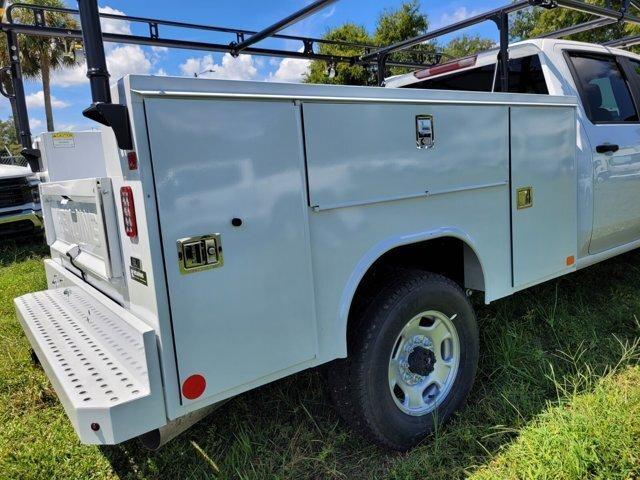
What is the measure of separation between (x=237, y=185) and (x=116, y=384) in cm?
88

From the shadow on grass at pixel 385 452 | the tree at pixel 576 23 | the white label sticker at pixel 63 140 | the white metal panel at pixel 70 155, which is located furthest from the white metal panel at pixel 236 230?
the tree at pixel 576 23

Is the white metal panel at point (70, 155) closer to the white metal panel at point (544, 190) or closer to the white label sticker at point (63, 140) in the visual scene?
the white label sticker at point (63, 140)

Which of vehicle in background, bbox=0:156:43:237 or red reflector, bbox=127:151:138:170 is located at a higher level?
red reflector, bbox=127:151:138:170

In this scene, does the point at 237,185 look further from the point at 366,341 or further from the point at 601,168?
the point at 601,168

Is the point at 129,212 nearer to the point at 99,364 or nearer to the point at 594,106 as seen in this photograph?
the point at 99,364

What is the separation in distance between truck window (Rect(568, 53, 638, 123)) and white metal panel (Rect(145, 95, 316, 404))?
274 centimetres

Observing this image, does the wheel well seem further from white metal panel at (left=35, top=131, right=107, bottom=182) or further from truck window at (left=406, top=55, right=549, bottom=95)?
white metal panel at (left=35, top=131, right=107, bottom=182)

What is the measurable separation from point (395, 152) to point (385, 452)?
1492 mm

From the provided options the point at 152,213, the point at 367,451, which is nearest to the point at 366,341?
the point at 367,451

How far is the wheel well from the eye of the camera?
265 centimetres

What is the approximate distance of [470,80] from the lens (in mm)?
4230

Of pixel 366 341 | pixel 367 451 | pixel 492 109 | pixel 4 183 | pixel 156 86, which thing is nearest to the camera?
pixel 156 86

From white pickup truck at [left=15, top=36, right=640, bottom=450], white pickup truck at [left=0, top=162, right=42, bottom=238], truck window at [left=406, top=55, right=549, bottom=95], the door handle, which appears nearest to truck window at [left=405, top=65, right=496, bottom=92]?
truck window at [left=406, top=55, right=549, bottom=95]

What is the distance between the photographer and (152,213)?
68.3 inches
